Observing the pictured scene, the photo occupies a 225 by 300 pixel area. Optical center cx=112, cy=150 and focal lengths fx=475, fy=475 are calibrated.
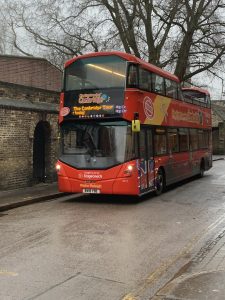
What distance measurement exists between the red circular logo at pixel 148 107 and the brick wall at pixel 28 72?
1192cm

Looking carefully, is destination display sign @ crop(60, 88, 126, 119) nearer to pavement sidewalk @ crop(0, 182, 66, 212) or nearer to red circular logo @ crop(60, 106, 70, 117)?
red circular logo @ crop(60, 106, 70, 117)

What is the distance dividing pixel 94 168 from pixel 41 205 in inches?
74.0

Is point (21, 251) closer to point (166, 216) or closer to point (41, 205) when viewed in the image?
point (166, 216)

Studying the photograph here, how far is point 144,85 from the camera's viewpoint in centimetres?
1434

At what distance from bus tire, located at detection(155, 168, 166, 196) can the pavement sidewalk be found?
3.14 m

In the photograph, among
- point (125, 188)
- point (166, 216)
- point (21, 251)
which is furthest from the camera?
point (125, 188)

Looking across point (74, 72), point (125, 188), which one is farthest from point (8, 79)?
point (125, 188)

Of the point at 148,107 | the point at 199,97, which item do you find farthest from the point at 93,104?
the point at 199,97

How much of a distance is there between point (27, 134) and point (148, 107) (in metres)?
4.72

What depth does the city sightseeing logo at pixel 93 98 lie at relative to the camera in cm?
1360

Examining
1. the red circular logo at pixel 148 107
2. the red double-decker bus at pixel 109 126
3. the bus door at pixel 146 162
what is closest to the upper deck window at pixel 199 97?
the red circular logo at pixel 148 107

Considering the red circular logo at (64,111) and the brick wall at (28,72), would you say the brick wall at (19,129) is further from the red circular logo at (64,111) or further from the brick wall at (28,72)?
the brick wall at (28,72)

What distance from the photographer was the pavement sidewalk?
1329 centimetres

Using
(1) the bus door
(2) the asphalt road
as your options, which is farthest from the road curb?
(1) the bus door
